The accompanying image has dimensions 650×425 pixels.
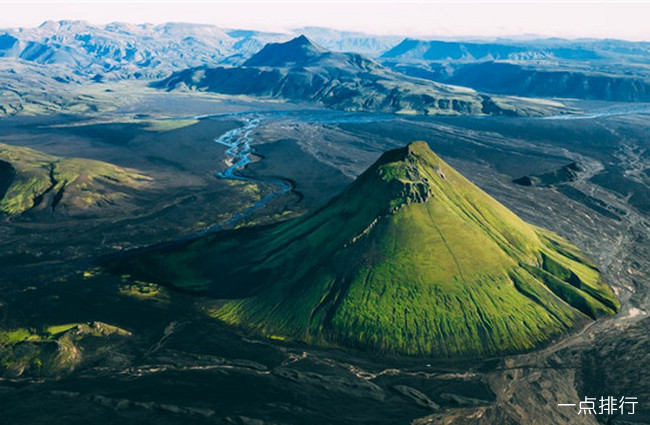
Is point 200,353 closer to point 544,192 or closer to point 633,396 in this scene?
point 633,396

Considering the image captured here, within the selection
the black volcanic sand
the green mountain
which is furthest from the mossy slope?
the green mountain

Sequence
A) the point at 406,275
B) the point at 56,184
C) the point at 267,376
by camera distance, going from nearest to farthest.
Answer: the point at 267,376 → the point at 406,275 → the point at 56,184

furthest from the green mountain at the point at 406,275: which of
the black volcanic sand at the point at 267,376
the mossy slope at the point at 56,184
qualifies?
the mossy slope at the point at 56,184

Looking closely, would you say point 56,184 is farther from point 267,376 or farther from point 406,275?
point 406,275

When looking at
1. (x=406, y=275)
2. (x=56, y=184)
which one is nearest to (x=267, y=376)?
(x=406, y=275)

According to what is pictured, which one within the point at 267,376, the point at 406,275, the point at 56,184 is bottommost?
the point at 267,376

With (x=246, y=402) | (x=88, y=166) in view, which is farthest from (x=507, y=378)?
(x=88, y=166)

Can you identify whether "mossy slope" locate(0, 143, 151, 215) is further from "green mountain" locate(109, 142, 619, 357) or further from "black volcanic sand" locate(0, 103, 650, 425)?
"green mountain" locate(109, 142, 619, 357)

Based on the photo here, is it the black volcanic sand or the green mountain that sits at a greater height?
the green mountain
